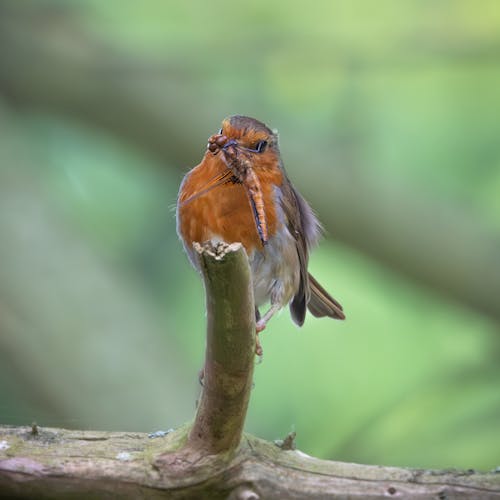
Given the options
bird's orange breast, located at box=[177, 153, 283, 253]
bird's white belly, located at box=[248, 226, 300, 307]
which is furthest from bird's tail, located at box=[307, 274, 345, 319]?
bird's orange breast, located at box=[177, 153, 283, 253]

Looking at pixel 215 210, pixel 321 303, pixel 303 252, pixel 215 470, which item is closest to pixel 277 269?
pixel 303 252

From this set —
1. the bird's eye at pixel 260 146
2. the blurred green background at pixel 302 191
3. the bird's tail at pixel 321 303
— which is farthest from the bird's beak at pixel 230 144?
the blurred green background at pixel 302 191

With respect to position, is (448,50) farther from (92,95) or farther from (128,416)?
(128,416)

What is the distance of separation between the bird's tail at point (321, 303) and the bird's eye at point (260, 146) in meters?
0.74

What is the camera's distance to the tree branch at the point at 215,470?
2.49 metres

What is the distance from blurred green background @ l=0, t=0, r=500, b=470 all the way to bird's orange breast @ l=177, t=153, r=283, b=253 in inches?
55.2

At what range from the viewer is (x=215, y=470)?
8.41ft

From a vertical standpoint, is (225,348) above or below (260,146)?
below

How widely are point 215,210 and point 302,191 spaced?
1.72 metres

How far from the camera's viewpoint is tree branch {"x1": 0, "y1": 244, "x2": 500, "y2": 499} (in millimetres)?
2488

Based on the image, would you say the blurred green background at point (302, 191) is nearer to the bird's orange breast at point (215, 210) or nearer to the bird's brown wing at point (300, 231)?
the bird's brown wing at point (300, 231)

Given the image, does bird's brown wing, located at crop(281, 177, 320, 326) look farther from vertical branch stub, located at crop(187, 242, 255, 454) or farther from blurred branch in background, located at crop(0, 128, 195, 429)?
vertical branch stub, located at crop(187, 242, 255, 454)

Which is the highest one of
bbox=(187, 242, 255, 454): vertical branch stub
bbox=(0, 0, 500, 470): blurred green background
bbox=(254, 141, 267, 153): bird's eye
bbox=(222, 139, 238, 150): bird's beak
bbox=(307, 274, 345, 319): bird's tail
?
bbox=(0, 0, 500, 470): blurred green background

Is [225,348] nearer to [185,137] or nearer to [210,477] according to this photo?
[210,477]
